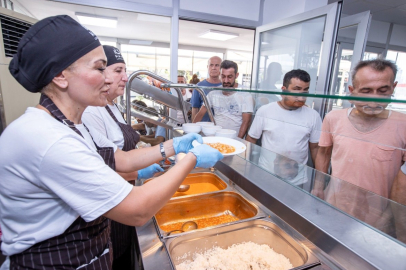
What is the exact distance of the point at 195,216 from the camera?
1473mm

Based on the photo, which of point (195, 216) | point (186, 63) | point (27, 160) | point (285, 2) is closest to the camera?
point (27, 160)

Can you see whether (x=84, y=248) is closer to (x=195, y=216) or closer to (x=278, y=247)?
(x=195, y=216)

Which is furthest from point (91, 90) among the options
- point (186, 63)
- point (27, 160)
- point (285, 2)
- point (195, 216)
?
point (186, 63)

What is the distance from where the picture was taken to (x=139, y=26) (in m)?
6.75

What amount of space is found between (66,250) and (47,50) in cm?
70

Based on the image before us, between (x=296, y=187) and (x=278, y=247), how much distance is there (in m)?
0.31

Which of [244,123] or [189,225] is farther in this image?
[244,123]

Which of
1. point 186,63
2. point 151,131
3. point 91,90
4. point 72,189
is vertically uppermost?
point 186,63

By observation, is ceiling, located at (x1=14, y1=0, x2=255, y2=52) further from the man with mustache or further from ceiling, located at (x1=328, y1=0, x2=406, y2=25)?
the man with mustache

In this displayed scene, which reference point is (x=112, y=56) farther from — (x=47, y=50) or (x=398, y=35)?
(x=398, y=35)

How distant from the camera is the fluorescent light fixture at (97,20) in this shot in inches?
218

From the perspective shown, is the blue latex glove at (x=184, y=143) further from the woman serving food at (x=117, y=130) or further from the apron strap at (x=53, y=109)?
the apron strap at (x=53, y=109)

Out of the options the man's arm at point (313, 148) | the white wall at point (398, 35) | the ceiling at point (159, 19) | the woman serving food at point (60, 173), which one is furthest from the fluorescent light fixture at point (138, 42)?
the woman serving food at point (60, 173)

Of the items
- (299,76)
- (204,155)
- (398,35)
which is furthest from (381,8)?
(204,155)
